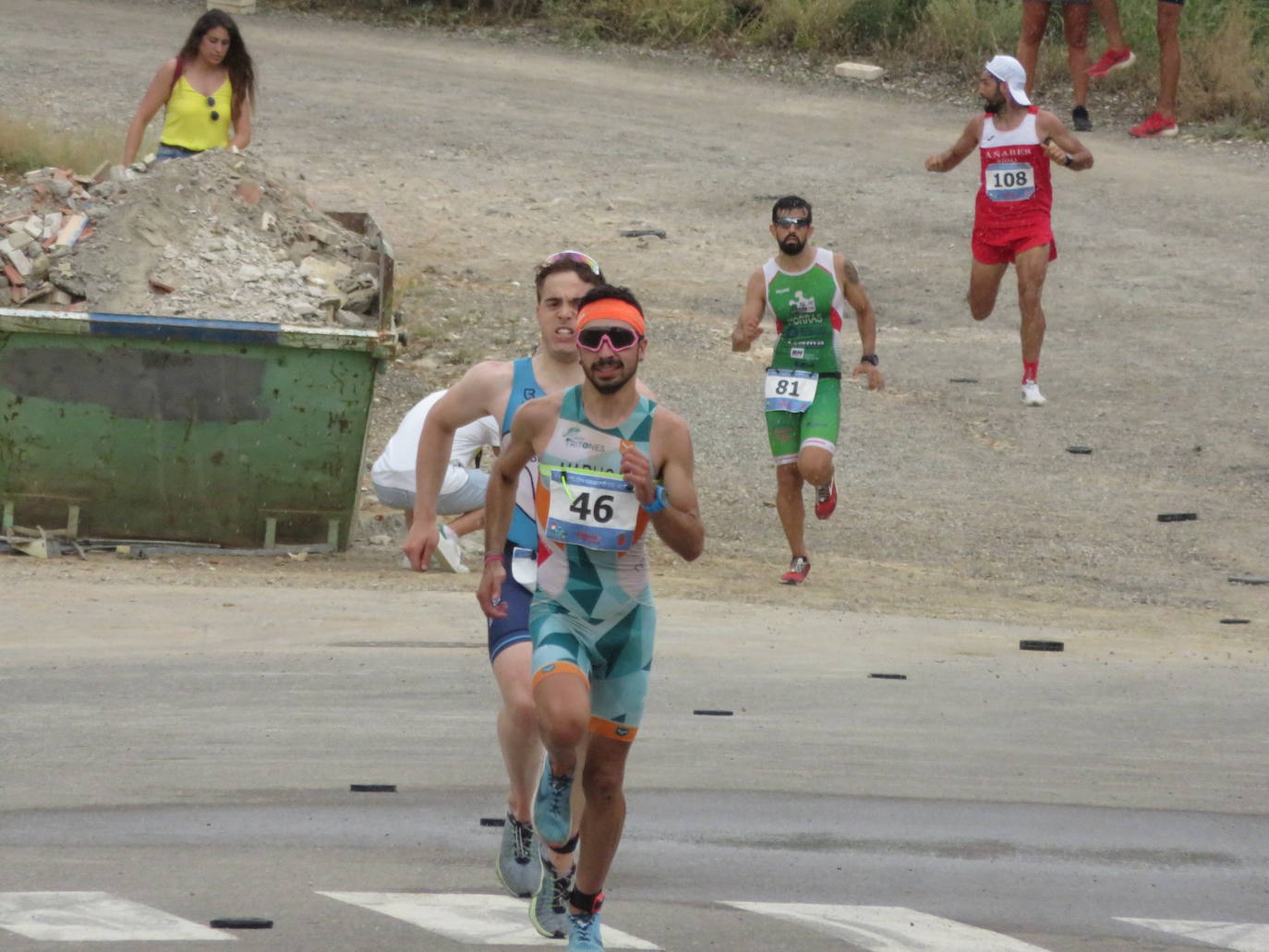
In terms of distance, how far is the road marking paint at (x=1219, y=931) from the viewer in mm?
6090

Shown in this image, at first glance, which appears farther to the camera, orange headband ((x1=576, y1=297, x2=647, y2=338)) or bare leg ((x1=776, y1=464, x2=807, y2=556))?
bare leg ((x1=776, y1=464, x2=807, y2=556))

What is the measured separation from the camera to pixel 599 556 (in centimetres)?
564

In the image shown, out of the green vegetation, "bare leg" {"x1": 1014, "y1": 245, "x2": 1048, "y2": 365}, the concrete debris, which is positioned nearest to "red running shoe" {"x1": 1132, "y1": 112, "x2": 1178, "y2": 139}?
the green vegetation

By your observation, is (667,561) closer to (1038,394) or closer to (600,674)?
(1038,394)

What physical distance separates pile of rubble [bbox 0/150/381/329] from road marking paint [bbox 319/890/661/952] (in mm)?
6235

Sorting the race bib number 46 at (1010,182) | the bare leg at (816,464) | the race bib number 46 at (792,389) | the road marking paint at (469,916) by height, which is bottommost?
the road marking paint at (469,916)

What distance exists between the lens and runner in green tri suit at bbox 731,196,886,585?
10.9 m

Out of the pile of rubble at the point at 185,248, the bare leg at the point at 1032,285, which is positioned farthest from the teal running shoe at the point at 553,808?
→ the bare leg at the point at 1032,285

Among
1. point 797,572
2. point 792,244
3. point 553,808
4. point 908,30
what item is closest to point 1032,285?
point 792,244

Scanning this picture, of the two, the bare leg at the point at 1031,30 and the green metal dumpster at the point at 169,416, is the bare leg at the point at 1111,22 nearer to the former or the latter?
the bare leg at the point at 1031,30

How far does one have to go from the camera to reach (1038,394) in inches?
604

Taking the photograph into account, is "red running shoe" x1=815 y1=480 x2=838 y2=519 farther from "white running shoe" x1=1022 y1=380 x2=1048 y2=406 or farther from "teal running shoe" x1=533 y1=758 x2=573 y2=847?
"teal running shoe" x1=533 y1=758 x2=573 y2=847

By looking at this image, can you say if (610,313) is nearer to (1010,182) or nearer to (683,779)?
(683,779)

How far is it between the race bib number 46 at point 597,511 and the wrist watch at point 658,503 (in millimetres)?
66
